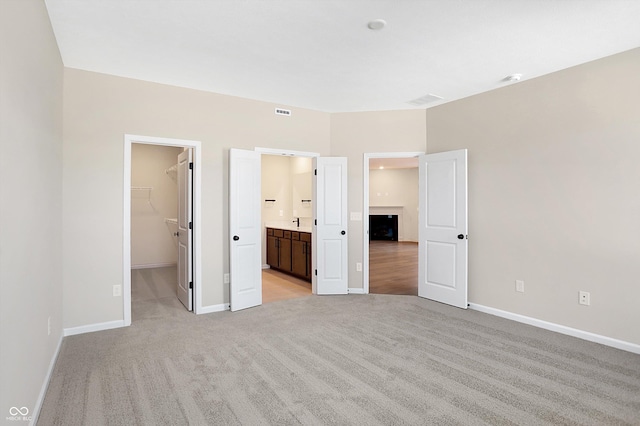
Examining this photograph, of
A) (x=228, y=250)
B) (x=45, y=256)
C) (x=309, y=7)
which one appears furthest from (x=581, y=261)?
(x=45, y=256)

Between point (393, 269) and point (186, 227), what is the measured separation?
4281 mm

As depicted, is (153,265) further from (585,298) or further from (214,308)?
(585,298)

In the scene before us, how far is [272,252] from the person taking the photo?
22.8 ft

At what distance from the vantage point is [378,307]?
4.53 metres

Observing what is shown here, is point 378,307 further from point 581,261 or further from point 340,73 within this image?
point 340,73

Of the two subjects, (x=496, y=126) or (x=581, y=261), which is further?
(x=496, y=126)

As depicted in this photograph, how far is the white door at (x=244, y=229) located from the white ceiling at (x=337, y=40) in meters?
0.96

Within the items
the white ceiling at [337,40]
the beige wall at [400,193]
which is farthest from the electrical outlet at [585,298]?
the beige wall at [400,193]

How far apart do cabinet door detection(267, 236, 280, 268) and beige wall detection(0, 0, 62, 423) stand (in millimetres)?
→ 4013

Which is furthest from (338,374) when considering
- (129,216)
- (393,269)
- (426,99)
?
(393,269)

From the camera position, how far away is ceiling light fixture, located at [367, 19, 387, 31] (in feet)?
8.91

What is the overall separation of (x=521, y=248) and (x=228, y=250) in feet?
11.6

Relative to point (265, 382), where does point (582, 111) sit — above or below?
above

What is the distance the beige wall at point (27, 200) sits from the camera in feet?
5.37
